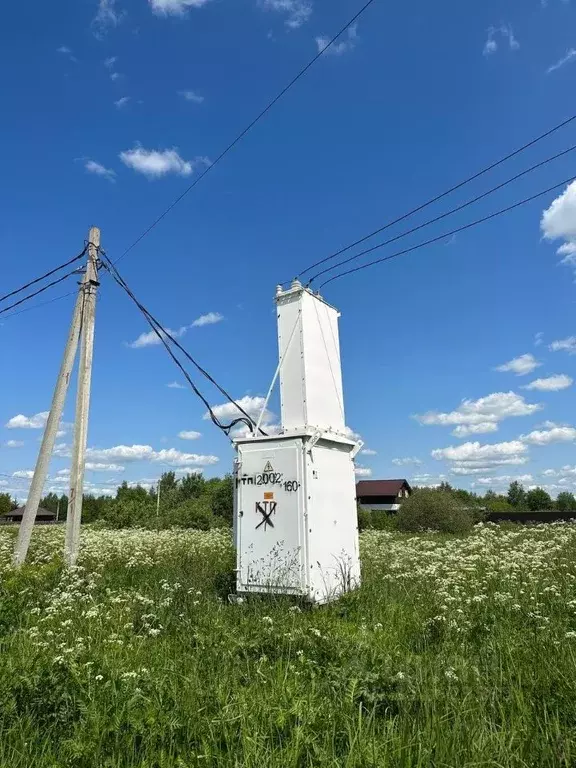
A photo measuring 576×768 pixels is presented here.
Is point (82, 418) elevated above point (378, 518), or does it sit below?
above

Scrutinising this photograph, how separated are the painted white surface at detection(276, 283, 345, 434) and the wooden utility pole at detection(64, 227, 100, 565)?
4857 mm

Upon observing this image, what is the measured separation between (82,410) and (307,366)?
17.8 ft

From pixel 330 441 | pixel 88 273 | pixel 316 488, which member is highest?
pixel 88 273

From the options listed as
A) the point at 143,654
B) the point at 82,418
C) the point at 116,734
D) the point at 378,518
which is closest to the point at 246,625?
the point at 143,654

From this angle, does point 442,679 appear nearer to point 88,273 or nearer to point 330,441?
point 330,441

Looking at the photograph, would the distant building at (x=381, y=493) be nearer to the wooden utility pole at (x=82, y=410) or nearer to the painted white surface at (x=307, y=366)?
the wooden utility pole at (x=82, y=410)

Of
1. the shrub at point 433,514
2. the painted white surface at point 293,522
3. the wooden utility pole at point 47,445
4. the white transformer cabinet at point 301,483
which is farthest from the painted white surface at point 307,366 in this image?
the shrub at point 433,514

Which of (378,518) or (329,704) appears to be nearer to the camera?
(329,704)

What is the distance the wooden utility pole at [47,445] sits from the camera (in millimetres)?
10344

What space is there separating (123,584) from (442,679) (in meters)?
6.20

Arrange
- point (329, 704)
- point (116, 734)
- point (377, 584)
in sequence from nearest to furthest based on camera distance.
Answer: point (116, 734) → point (329, 704) → point (377, 584)

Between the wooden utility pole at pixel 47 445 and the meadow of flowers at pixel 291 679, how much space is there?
9.71ft

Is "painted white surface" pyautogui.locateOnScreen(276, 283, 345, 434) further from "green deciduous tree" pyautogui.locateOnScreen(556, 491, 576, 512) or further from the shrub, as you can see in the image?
"green deciduous tree" pyautogui.locateOnScreen(556, 491, 576, 512)

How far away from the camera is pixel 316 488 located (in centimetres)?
756
